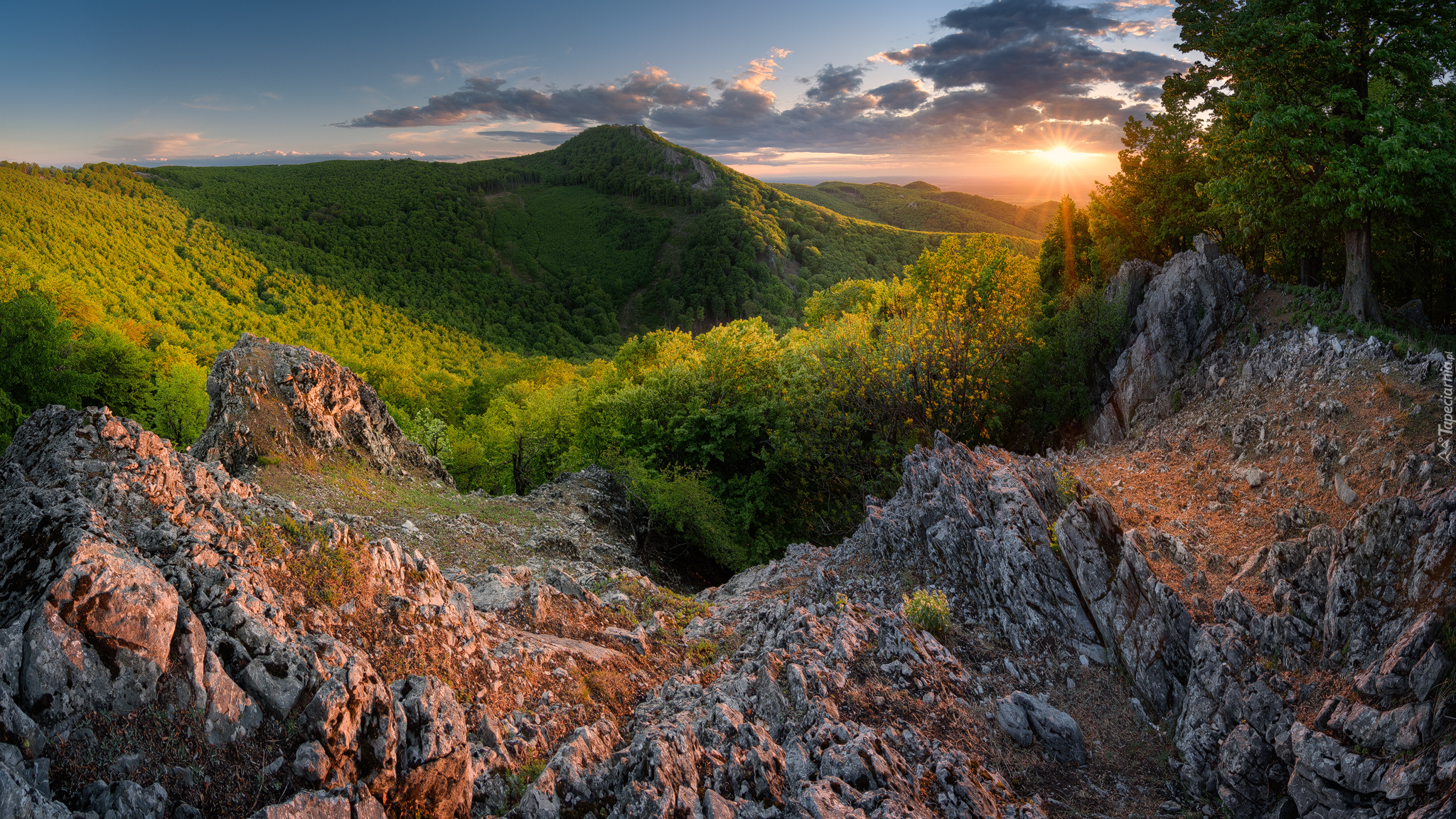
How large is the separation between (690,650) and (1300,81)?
24.1 meters

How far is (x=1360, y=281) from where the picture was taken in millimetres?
17953

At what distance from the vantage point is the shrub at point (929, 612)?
1202 cm

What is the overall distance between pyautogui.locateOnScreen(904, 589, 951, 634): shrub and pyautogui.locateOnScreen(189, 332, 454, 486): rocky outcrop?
21.9 meters

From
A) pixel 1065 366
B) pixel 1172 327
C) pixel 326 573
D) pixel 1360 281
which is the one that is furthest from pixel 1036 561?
pixel 1065 366

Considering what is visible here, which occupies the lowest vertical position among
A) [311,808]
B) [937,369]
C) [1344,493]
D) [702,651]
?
[702,651]

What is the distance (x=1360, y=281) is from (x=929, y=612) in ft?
→ 57.8

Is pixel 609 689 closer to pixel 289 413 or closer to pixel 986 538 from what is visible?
pixel 986 538

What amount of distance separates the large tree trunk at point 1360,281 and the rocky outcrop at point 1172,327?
2.85 metres

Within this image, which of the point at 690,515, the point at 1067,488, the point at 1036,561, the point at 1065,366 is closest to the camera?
the point at 1036,561

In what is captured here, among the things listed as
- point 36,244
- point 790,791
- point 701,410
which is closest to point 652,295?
point 36,244

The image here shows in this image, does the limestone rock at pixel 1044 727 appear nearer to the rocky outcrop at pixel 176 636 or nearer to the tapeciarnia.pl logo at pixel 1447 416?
the rocky outcrop at pixel 176 636

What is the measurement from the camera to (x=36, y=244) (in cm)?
8794

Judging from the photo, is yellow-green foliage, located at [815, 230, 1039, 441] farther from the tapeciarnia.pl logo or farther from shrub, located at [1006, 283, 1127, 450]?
the tapeciarnia.pl logo

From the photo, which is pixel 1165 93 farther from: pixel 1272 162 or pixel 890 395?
pixel 890 395
